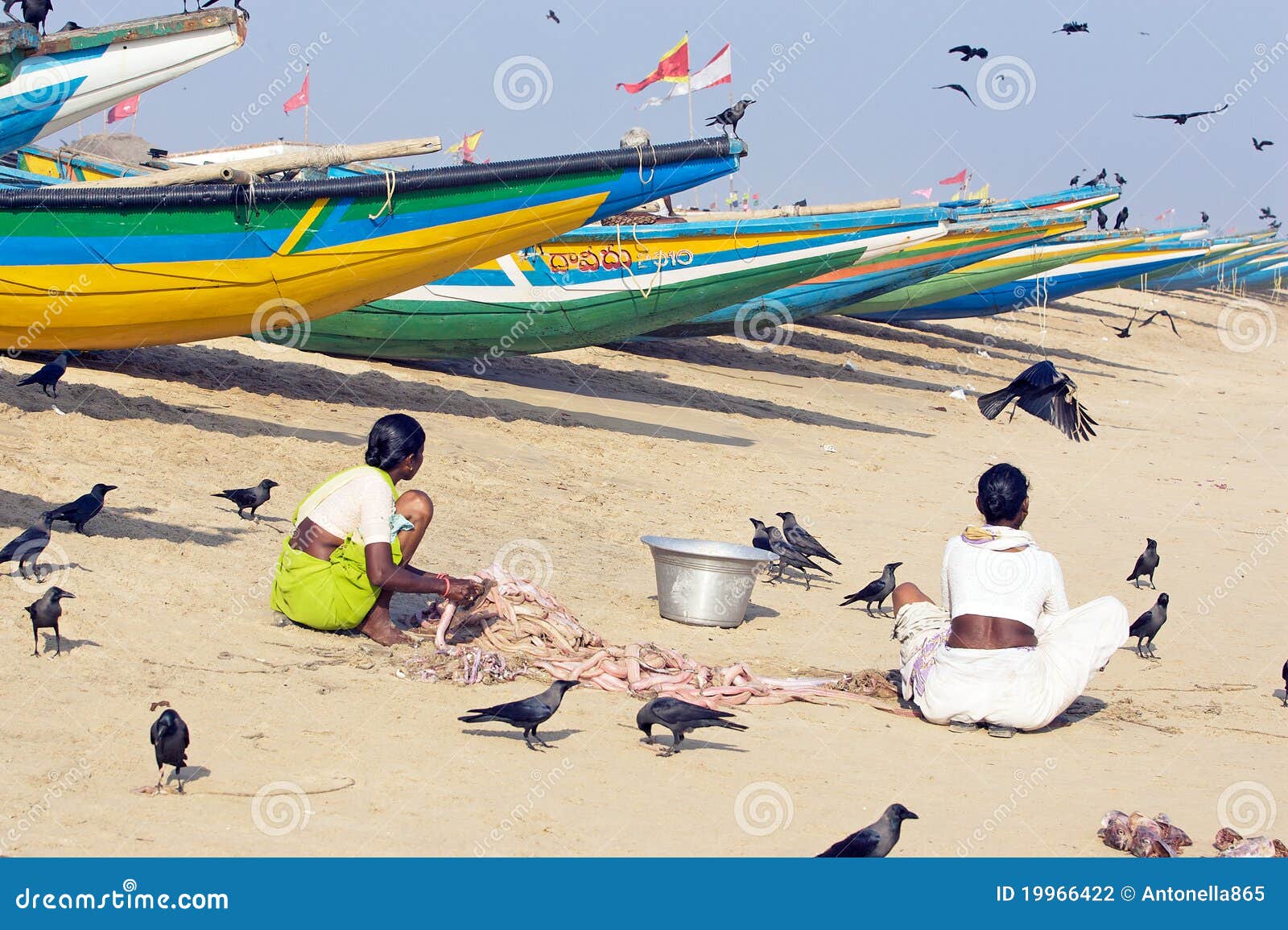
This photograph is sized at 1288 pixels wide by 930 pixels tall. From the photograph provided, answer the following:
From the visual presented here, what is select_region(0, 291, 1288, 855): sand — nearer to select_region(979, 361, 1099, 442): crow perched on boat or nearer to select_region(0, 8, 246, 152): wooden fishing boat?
select_region(979, 361, 1099, 442): crow perched on boat

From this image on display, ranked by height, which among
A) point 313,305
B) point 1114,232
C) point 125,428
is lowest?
point 125,428

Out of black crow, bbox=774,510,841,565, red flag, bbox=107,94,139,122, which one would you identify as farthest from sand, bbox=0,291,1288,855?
red flag, bbox=107,94,139,122

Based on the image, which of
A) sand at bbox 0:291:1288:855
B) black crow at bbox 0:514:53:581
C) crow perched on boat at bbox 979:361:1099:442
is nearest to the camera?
sand at bbox 0:291:1288:855

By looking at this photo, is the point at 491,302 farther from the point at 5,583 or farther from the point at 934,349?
the point at 934,349

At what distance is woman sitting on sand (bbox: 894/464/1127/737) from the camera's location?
15.1 ft

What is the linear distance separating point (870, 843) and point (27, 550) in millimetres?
3545

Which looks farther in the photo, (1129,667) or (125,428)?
(125,428)

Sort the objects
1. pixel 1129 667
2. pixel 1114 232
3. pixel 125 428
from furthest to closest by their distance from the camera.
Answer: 1. pixel 1114 232
2. pixel 125 428
3. pixel 1129 667

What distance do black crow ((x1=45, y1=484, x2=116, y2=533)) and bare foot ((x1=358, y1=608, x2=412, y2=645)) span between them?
1.50 metres

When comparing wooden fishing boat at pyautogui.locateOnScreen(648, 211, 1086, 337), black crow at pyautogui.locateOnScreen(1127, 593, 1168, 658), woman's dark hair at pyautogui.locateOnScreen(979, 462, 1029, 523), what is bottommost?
black crow at pyautogui.locateOnScreen(1127, 593, 1168, 658)

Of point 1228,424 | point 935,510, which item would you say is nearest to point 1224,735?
point 935,510

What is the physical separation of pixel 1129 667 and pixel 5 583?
4.68 m

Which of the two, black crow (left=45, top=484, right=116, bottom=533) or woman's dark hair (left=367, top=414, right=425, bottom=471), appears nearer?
woman's dark hair (left=367, top=414, right=425, bottom=471)

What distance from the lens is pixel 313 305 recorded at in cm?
916
